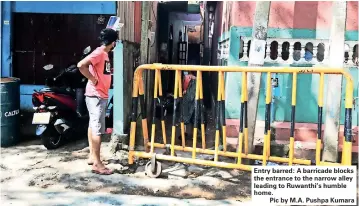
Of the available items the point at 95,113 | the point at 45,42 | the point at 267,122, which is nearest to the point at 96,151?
the point at 95,113

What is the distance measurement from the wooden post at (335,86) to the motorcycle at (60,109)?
334 cm

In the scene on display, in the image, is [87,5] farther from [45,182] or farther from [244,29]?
[45,182]

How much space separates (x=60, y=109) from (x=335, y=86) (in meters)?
3.76

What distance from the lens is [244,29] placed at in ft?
17.8

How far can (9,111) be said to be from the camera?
552 cm

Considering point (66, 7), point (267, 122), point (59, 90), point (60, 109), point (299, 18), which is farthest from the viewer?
point (66, 7)

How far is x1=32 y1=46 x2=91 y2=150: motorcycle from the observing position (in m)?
5.27

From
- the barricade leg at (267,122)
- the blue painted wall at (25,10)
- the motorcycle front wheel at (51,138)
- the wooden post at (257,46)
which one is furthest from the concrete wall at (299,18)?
the motorcycle front wheel at (51,138)

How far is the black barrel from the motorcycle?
0.35 metres

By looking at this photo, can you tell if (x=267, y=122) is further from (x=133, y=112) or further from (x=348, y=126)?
(x=133, y=112)

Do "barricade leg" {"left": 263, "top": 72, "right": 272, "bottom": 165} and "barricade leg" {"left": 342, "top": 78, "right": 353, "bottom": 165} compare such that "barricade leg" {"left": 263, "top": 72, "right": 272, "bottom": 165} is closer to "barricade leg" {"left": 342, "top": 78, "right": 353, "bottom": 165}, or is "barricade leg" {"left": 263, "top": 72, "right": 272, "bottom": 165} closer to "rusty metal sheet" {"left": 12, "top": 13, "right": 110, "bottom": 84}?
"barricade leg" {"left": 342, "top": 78, "right": 353, "bottom": 165}

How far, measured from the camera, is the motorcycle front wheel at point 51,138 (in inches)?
209

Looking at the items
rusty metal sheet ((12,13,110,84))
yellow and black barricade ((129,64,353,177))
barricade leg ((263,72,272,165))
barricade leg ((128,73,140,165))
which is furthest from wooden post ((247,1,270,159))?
rusty metal sheet ((12,13,110,84))

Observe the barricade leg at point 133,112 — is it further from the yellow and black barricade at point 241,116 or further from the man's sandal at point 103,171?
the man's sandal at point 103,171
